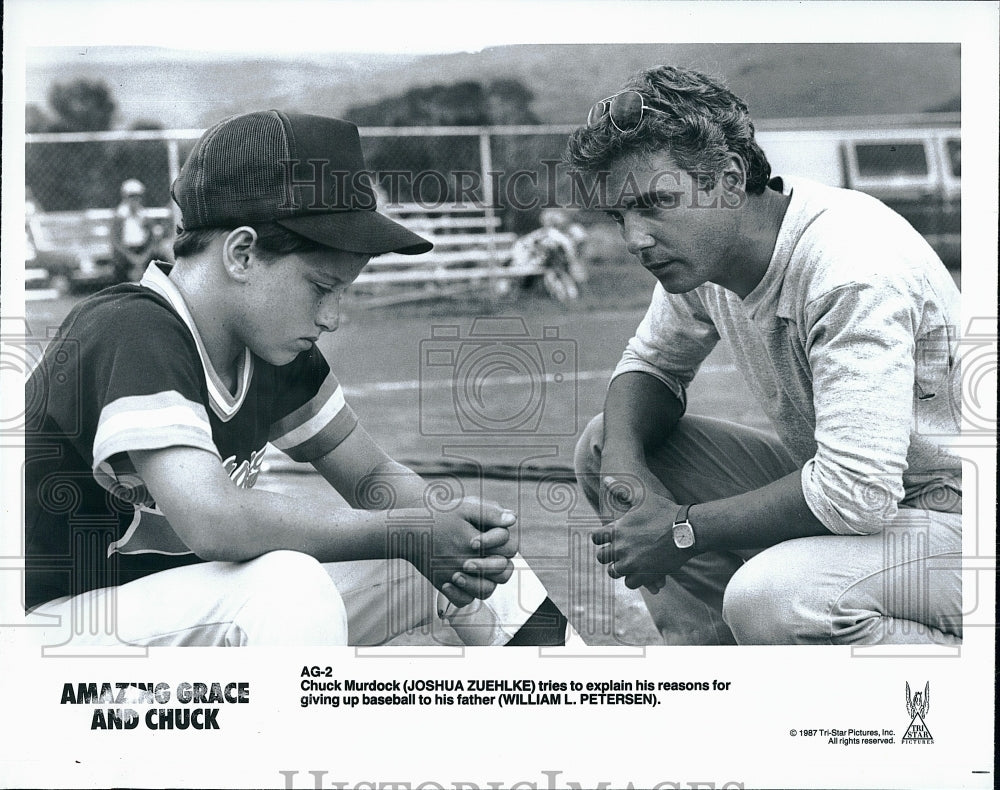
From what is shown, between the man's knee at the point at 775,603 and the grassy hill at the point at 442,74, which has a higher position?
the grassy hill at the point at 442,74

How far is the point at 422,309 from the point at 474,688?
1022 millimetres

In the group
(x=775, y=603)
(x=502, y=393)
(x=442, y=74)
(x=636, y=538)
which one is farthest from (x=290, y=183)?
(x=775, y=603)

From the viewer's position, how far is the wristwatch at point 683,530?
3.06 m

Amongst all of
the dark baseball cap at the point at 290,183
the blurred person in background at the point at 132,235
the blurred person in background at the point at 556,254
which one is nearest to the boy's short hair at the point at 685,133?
the blurred person in background at the point at 556,254

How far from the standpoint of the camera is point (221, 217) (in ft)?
9.82

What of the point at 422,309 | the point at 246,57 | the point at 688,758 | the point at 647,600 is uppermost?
the point at 246,57

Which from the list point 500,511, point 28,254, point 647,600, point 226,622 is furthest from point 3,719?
point 647,600

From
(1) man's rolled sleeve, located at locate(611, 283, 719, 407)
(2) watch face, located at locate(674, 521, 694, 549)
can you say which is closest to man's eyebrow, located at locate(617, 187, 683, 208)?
(1) man's rolled sleeve, located at locate(611, 283, 719, 407)

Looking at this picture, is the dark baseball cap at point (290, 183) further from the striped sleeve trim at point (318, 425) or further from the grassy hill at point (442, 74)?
the striped sleeve trim at point (318, 425)

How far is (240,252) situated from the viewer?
2986mm

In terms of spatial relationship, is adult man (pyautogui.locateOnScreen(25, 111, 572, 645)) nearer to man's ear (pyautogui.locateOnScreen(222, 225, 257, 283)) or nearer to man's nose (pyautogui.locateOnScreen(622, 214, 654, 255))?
man's ear (pyautogui.locateOnScreen(222, 225, 257, 283))

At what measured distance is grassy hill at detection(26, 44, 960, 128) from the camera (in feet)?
10.1

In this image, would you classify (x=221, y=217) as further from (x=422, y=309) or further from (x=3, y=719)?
(x=3, y=719)

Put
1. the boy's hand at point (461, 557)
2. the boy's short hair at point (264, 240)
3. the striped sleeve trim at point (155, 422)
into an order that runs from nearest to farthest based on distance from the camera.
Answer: the striped sleeve trim at point (155, 422) → the boy's short hair at point (264, 240) → the boy's hand at point (461, 557)
